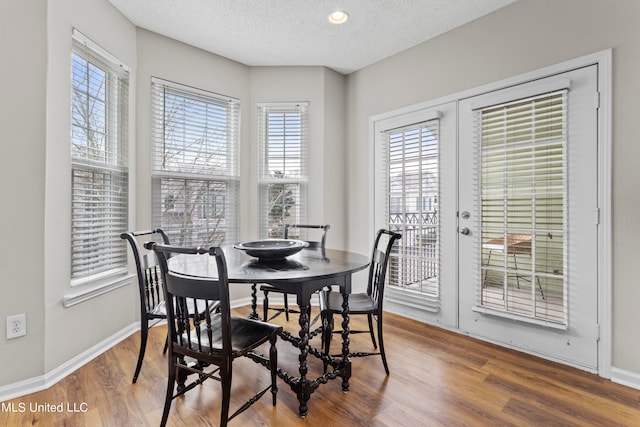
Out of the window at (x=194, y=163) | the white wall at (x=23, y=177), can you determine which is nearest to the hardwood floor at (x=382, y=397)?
the white wall at (x=23, y=177)

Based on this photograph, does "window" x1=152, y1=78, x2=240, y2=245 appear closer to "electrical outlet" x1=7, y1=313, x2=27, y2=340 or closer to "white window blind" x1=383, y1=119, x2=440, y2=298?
"electrical outlet" x1=7, y1=313, x2=27, y2=340

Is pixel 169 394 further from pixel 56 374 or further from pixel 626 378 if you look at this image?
pixel 626 378

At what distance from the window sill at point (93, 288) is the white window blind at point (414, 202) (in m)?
2.42

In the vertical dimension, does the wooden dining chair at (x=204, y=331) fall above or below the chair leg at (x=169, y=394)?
above

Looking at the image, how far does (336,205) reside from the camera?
362 cm

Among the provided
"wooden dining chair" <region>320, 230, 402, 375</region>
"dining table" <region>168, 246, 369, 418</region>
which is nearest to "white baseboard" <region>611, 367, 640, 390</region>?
"wooden dining chair" <region>320, 230, 402, 375</region>

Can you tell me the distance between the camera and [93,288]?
2279 millimetres

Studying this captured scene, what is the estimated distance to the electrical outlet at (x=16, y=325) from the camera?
5.83ft

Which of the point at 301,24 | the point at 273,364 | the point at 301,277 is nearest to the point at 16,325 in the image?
the point at 273,364

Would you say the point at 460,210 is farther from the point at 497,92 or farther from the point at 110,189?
the point at 110,189

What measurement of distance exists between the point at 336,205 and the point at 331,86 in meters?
1.34

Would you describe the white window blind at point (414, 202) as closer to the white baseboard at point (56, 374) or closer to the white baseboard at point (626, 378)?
the white baseboard at point (626, 378)

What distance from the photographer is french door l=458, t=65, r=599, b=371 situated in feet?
6.86

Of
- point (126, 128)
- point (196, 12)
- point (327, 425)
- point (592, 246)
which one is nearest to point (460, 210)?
point (592, 246)
